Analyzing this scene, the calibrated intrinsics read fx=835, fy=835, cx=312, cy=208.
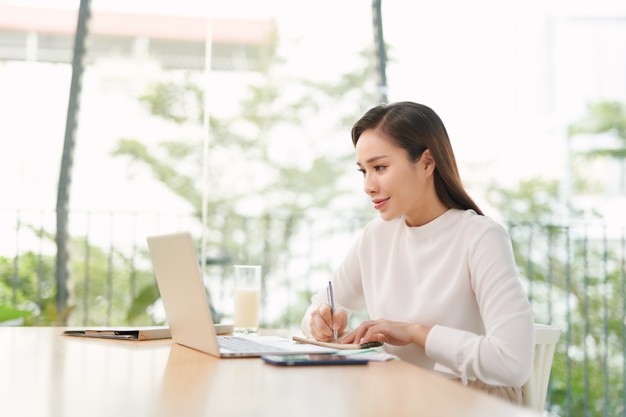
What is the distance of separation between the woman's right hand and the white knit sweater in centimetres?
17

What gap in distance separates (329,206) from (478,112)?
1.35 metres

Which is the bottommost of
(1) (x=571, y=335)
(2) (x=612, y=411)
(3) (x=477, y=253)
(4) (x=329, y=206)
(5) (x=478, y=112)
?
(2) (x=612, y=411)

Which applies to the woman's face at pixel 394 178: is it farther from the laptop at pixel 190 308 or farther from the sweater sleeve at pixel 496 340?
the laptop at pixel 190 308

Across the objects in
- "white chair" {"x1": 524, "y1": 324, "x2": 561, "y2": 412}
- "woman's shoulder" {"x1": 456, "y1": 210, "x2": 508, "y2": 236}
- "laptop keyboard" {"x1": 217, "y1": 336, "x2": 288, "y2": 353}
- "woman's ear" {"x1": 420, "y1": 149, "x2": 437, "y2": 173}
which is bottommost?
"white chair" {"x1": 524, "y1": 324, "x2": 561, "y2": 412}

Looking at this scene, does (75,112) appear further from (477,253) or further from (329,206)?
(477,253)

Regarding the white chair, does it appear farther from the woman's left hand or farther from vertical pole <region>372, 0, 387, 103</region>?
vertical pole <region>372, 0, 387, 103</region>

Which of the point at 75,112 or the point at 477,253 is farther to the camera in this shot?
the point at 75,112

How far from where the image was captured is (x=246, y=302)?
1.86 m

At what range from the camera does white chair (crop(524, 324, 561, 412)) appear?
1785mm

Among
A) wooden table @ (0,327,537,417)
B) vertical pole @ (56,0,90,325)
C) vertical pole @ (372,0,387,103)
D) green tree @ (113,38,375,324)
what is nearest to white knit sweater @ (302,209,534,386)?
wooden table @ (0,327,537,417)

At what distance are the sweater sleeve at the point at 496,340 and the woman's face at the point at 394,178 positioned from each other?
29cm

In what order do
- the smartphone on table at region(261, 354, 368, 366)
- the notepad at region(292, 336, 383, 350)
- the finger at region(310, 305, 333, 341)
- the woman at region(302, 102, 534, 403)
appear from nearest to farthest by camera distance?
1. the smartphone on table at region(261, 354, 368, 366)
2. the notepad at region(292, 336, 383, 350)
3. the woman at region(302, 102, 534, 403)
4. the finger at region(310, 305, 333, 341)

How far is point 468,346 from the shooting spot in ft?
5.05

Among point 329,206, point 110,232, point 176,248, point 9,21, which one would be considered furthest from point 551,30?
point 176,248
